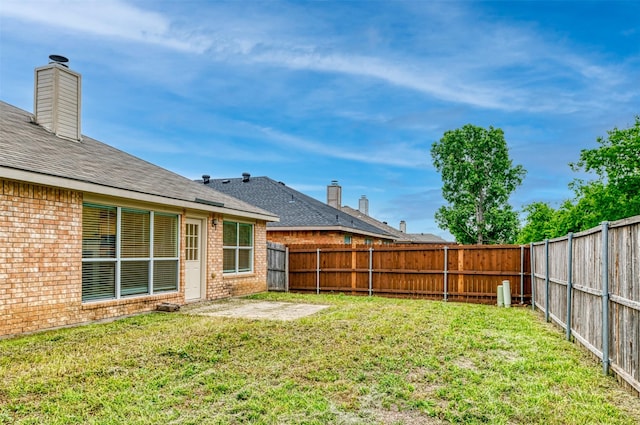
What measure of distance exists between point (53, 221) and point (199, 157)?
17024 millimetres

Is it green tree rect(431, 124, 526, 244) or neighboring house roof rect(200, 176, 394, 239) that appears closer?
neighboring house roof rect(200, 176, 394, 239)

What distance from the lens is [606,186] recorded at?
76.9 ft

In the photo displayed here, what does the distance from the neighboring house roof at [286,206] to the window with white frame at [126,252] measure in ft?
28.6

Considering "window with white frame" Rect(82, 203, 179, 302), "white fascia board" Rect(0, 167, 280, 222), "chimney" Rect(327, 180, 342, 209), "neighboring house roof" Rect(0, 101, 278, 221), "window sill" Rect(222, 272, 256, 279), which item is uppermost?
"chimney" Rect(327, 180, 342, 209)

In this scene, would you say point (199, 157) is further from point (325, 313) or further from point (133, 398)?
point (133, 398)

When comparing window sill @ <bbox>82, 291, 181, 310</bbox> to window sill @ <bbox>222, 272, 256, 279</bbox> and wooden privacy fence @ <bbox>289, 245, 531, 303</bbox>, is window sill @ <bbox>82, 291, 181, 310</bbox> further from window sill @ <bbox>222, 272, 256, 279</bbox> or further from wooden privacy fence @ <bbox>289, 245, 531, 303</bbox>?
wooden privacy fence @ <bbox>289, 245, 531, 303</bbox>

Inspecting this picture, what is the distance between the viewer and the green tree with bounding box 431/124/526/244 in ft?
94.6

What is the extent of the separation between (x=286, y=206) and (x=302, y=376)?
16082 millimetres

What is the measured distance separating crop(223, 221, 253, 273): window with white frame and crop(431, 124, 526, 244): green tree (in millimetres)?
18222

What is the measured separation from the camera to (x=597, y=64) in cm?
1561

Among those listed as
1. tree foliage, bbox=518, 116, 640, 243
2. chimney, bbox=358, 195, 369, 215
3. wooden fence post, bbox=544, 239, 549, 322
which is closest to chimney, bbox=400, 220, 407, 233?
chimney, bbox=358, 195, 369, 215

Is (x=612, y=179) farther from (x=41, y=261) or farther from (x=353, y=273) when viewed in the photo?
(x=41, y=261)

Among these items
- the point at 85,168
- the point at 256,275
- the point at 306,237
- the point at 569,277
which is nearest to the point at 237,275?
the point at 256,275

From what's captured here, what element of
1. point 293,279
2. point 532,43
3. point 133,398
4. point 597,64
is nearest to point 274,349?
point 133,398
